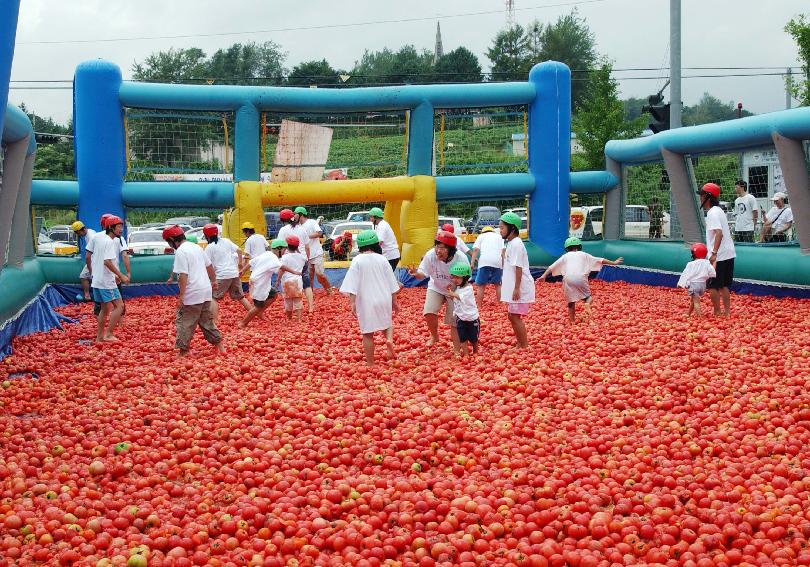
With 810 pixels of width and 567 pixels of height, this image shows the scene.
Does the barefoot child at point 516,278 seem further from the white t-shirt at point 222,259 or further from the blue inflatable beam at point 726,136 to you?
the blue inflatable beam at point 726,136

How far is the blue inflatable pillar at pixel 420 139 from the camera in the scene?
17594mm

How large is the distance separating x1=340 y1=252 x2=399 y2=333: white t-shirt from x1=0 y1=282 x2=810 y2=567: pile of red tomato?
0.60 metres

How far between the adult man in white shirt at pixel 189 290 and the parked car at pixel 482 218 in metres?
15.2

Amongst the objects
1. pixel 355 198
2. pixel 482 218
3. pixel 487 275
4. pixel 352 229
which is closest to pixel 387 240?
pixel 355 198

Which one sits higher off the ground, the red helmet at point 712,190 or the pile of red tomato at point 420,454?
the red helmet at point 712,190

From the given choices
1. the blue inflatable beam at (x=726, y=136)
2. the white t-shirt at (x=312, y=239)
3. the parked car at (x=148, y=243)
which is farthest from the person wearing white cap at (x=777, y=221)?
the parked car at (x=148, y=243)

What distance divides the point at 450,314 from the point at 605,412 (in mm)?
3159

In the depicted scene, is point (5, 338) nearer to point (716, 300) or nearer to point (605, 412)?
point (605, 412)

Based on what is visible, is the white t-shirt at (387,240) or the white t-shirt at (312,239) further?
the white t-shirt at (387,240)

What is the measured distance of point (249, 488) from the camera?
19.4 feet

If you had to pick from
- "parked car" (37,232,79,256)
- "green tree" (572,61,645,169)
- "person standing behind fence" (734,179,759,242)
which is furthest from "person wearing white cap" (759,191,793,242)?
"green tree" (572,61,645,169)

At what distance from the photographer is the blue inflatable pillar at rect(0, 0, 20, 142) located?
6254 mm

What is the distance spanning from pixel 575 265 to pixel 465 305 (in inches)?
122

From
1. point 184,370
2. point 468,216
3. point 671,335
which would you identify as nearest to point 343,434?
point 184,370
